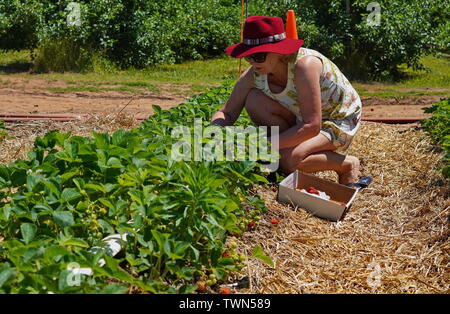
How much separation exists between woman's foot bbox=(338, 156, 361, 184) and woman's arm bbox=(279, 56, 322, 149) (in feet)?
1.68

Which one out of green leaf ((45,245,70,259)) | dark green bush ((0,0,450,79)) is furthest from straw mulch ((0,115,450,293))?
dark green bush ((0,0,450,79))

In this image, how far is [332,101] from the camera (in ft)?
12.8

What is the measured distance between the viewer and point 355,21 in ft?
34.5

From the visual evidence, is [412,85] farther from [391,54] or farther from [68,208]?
[68,208]

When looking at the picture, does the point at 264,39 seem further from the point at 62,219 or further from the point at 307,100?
the point at 62,219

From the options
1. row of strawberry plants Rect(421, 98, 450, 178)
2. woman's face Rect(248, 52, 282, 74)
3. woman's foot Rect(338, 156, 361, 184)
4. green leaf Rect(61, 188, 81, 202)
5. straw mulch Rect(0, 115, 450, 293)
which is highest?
woman's face Rect(248, 52, 282, 74)

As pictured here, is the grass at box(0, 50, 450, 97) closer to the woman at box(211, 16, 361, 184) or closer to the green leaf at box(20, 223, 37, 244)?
the woman at box(211, 16, 361, 184)

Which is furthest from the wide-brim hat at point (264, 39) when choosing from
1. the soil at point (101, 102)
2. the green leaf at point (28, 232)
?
the soil at point (101, 102)

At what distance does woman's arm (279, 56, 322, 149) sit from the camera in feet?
11.8

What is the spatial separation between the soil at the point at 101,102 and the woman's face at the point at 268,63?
313 cm

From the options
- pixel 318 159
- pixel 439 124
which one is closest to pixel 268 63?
pixel 318 159
